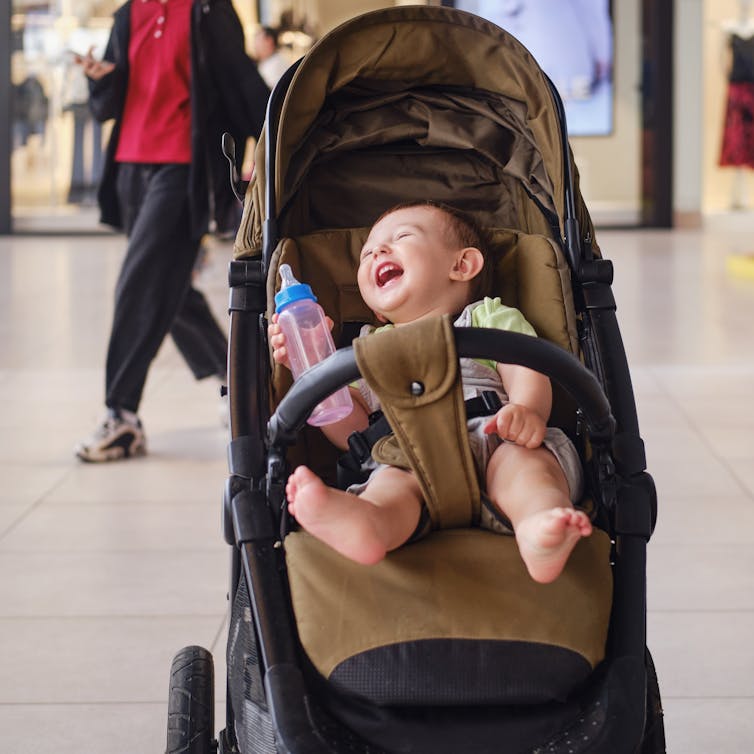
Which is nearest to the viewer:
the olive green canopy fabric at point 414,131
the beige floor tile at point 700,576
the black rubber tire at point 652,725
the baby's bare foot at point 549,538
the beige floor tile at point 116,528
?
the baby's bare foot at point 549,538

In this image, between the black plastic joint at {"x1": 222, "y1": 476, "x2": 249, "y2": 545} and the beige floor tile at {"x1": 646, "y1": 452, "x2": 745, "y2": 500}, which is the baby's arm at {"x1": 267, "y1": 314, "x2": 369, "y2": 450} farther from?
the beige floor tile at {"x1": 646, "y1": 452, "x2": 745, "y2": 500}

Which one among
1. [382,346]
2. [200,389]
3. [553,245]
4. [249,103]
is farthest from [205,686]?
[200,389]

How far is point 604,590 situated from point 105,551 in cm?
172

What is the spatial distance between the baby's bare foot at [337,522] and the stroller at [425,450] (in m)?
0.05

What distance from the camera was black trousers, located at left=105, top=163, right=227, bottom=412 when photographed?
3.81m

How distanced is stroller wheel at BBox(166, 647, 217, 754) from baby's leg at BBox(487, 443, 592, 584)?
1.81 feet

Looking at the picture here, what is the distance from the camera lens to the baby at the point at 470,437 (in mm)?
1548

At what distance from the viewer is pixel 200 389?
4949mm

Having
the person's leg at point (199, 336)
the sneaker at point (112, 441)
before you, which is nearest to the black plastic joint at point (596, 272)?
the sneaker at point (112, 441)

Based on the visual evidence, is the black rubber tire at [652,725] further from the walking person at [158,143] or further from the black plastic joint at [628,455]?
the walking person at [158,143]

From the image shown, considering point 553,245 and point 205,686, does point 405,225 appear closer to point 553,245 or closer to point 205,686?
point 553,245

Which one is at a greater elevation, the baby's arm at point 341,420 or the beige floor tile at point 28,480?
the baby's arm at point 341,420

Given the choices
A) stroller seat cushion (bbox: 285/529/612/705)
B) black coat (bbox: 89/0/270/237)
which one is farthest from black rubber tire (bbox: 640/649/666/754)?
black coat (bbox: 89/0/270/237)

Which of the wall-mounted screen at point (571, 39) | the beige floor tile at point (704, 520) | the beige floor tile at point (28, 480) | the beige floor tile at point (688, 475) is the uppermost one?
the wall-mounted screen at point (571, 39)
